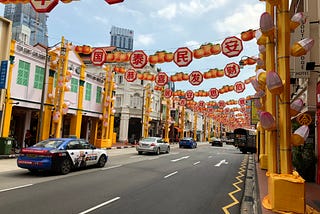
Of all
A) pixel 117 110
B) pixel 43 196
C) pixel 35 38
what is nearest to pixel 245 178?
pixel 43 196

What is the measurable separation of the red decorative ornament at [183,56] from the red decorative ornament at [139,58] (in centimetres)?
174

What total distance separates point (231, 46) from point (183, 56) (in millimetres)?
2516

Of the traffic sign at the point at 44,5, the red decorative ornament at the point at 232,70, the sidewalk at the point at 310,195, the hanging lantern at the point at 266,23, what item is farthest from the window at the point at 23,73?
the hanging lantern at the point at 266,23

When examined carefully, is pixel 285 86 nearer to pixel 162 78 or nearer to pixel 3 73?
pixel 162 78

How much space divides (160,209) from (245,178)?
7428mm

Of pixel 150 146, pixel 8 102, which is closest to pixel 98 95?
pixel 150 146

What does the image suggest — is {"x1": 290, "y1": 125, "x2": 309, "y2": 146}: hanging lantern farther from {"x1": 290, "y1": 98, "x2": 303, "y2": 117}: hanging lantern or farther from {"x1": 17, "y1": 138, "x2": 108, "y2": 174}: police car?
{"x1": 17, "y1": 138, "x2": 108, "y2": 174}: police car

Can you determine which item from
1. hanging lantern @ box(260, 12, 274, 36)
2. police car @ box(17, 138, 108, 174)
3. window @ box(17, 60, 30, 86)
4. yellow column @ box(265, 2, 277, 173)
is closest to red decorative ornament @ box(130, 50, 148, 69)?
police car @ box(17, 138, 108, 174)

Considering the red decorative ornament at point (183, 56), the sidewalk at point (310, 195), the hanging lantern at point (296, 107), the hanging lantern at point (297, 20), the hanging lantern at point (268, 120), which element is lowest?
the sidewalk at point (310, 195)

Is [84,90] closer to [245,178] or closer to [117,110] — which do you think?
[117,110]

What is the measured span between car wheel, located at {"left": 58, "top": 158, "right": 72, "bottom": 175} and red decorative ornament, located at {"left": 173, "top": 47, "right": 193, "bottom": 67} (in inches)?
288

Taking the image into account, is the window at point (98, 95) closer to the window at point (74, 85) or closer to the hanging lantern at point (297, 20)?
the window at point (74, 85)

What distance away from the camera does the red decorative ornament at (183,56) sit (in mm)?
14336

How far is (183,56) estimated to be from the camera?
14414 millimetres
